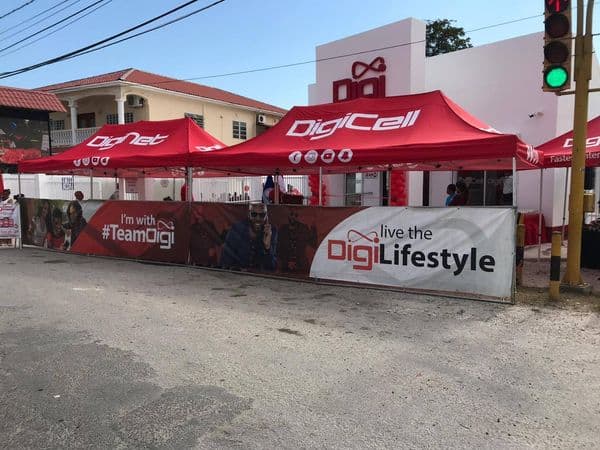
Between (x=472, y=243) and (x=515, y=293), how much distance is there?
1038mm

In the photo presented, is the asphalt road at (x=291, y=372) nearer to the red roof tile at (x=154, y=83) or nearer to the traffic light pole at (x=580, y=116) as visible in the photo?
the traffic light pole at (x=580, y=116)

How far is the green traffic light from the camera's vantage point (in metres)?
6.95

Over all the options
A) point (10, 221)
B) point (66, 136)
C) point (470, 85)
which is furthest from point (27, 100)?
point (470, 85)

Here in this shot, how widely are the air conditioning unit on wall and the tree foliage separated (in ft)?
74.4

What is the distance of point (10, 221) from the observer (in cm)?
1354

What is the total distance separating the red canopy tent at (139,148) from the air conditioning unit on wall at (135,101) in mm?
15018

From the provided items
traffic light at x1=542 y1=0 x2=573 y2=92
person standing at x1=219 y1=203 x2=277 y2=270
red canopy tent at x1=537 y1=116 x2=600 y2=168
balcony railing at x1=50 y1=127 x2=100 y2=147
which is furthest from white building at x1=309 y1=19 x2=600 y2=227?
balcony railing at x1=50 y1=127 x2=100 y2=147

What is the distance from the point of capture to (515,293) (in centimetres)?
739

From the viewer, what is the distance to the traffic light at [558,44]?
270 inches

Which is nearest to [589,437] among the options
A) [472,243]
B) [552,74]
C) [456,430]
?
[456,430]

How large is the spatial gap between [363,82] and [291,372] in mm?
13091

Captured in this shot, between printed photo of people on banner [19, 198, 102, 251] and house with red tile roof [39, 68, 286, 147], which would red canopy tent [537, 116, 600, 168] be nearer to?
printed photo of people on banner [19, 198, 102, 251]

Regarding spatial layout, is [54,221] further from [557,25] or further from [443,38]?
[443,38]

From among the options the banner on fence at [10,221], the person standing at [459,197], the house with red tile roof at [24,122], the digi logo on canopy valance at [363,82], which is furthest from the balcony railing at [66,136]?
the person standing at [459,197]
